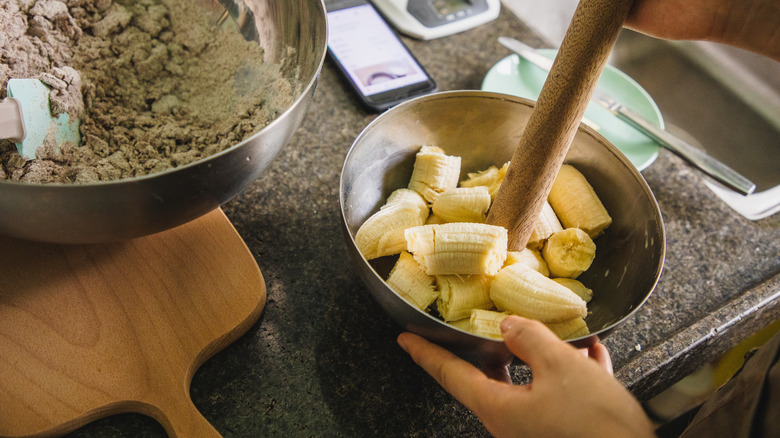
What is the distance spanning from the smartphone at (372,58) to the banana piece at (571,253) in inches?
15.6

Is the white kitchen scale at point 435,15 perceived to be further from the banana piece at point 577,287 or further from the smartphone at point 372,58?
the banana piece at point 577,287

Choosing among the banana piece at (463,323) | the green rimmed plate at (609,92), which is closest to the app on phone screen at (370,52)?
the green rimmed plate at (609,92)

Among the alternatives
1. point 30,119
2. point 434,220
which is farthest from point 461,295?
point 30,119

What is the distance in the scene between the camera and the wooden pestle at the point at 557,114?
508 mm

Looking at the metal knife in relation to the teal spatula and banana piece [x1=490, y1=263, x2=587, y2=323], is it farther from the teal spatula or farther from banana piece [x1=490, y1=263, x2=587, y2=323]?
the teal spatula

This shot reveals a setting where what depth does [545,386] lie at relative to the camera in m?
0.47

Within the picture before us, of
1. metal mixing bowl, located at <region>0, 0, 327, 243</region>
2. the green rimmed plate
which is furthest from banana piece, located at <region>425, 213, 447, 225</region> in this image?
the green rimmed plate

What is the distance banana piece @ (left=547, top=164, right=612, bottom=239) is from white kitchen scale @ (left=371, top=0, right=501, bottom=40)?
469 mm

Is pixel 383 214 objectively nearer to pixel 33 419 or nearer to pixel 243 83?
pixel 243 83

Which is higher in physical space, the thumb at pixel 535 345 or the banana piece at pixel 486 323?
the thumb at pixel 535 345

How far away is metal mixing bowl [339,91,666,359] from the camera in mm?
638

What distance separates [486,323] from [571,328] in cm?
10

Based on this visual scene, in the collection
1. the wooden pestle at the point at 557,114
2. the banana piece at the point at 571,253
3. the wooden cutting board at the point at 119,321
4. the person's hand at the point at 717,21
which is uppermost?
the person's hand at the point at 717,21

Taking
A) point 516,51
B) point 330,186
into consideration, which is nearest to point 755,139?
point 516,51
